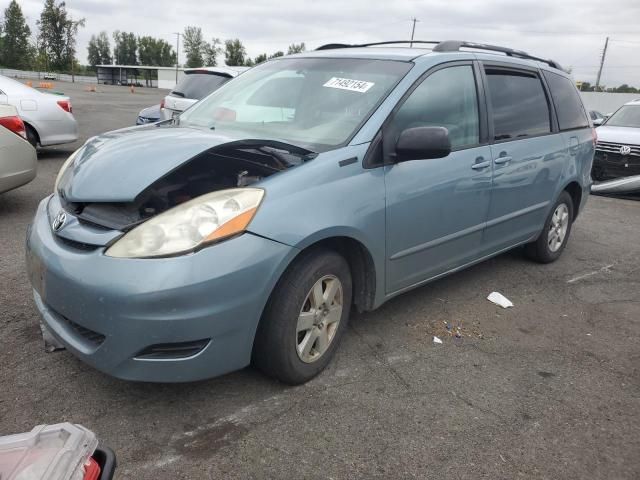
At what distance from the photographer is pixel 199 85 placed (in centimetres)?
852

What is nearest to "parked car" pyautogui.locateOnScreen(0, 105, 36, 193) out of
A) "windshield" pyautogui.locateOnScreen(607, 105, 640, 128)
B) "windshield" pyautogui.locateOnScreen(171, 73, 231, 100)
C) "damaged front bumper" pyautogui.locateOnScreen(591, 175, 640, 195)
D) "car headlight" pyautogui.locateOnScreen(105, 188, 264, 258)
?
"windshield" pyautogui.locateOnScreen(171, 73, 231, 100)

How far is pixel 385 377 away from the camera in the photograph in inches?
118

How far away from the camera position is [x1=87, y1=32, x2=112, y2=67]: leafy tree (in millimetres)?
118062

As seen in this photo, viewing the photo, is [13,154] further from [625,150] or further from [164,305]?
[625,150]

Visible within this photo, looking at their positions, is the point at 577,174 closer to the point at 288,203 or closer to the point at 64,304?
the point at 288,203

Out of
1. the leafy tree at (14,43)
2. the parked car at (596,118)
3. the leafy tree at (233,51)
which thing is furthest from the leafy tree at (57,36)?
the parked car at (596,118)

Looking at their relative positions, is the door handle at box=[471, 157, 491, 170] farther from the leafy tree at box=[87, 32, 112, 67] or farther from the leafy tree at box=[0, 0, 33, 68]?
the leafy tree at box=[87, 32, 112, 67]

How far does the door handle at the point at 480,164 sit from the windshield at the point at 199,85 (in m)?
5.53

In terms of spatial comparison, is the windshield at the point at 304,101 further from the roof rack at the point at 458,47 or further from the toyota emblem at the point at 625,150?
the toyota emblem at the point at 625,150

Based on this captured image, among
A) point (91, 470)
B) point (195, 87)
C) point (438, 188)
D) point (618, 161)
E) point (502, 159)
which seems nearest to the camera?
point (91, 470)

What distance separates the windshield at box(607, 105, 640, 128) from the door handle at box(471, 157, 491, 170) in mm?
8025

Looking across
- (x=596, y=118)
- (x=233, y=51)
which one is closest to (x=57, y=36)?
(x=233, y=51)

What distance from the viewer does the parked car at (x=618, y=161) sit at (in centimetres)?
934

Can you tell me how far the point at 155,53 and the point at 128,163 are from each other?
12091cm
